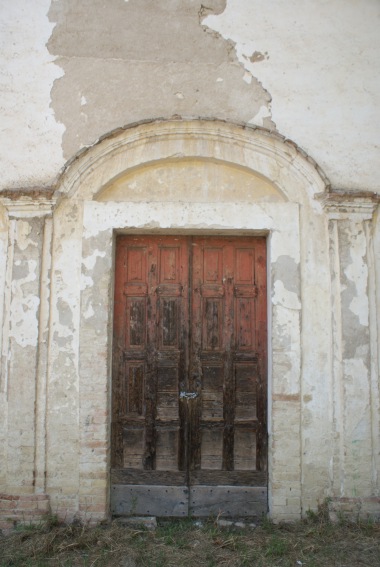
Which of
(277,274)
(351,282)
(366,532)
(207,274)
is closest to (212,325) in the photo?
(207,274)

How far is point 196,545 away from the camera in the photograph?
155 inches

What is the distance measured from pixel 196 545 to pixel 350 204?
3197mm

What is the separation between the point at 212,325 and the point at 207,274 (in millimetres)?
490

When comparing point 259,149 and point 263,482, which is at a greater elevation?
point 259,149

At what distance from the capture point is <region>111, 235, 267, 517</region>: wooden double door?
4.51 metres

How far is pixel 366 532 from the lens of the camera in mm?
4051

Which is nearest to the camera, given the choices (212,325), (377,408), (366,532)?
(366,532)

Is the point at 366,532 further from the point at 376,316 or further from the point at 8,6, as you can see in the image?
the point at 8,6

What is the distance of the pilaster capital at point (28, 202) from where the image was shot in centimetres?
436

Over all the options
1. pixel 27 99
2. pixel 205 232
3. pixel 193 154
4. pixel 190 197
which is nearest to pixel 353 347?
pixel 205 232

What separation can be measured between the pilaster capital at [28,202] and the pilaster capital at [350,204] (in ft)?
8.07

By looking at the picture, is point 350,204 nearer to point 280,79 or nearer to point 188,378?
point 280,79

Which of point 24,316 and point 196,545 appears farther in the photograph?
point 24,316

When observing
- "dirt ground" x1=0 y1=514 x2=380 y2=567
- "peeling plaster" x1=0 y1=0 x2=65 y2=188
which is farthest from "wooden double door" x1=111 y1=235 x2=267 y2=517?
"peeling plaster" x1=0 y1=0 x2=65 y2=188
